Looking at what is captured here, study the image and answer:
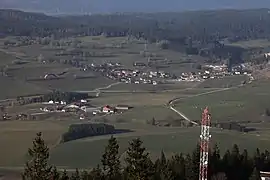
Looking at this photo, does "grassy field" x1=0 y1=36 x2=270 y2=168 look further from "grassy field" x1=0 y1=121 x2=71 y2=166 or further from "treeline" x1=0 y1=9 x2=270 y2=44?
"treeline" x1=0 y1=9 x2=270 y2=44

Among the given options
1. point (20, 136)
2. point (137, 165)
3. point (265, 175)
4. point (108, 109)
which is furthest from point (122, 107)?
point (137, 165)

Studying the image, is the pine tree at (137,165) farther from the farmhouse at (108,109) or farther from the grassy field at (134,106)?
the farmhouse at (108,109)

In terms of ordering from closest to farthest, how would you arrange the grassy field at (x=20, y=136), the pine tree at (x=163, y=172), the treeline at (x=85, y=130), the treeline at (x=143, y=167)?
1. the treeline at (x=143, y=167)
2. the pine tree at (x=163, y=172)
3. the grassy field at (x=20, y=136)
4. the treeline at (x=85, y=130)

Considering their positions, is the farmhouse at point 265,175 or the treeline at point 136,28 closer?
the farmhouse at point 265,175

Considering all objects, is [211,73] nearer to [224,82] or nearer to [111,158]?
[224,82]

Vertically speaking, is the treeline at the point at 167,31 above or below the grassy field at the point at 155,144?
above

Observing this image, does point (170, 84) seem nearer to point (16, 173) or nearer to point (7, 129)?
point (7, 129)

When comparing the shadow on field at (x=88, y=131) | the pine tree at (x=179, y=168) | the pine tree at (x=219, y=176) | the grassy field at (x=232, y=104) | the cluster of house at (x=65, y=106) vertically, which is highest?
the pine tree at (x=179, y=168)

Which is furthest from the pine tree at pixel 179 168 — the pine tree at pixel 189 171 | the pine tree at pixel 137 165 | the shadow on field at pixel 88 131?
the shadow on field at pixel 88 131
